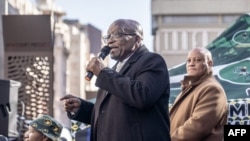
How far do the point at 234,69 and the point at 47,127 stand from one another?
76.6 inches

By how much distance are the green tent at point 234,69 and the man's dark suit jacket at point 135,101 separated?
6.86 feet

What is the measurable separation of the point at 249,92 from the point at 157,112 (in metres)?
2.42

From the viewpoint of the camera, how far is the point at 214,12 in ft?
176

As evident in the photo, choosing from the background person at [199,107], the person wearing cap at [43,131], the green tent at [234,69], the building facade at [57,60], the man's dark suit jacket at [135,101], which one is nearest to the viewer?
the man's dark suit jacket at [135,101]

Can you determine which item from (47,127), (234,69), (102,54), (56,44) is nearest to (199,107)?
(47,127)

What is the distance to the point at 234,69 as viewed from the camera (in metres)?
7.13

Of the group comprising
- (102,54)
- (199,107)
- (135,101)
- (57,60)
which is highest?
(102,54)

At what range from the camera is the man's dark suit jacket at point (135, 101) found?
4.55 meters

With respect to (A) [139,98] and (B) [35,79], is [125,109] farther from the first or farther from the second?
(B) [35,79]

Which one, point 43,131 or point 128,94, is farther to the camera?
point 43,131

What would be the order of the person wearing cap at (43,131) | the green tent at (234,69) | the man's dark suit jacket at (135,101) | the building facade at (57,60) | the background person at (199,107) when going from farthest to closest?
1. the building facade at (57,60)
2. the green tent at (234,69)
3. the person wearing cap at (43,131)
4. the background person at (199,107)
5. the man's dark suit jacket at (135,101)

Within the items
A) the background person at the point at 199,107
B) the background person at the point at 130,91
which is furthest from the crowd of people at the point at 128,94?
the background person at the point at 199,107

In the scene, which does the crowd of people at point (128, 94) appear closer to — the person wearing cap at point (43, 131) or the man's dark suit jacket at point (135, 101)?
the man's dark suit jacket at point (135, 101)

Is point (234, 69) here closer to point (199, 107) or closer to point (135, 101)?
point (199, 107)
